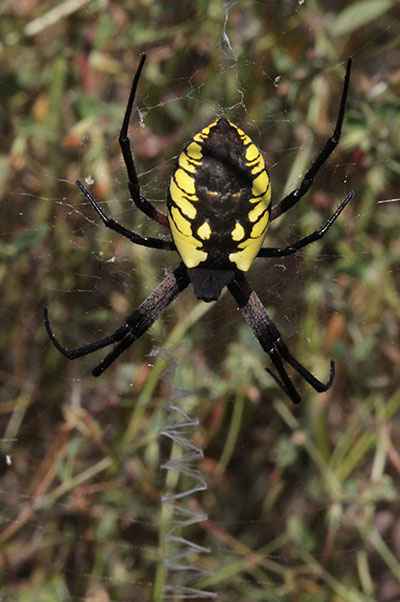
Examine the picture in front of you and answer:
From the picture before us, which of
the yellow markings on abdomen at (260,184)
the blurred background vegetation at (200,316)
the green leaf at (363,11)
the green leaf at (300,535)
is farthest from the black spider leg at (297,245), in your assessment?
the green leaf at (300,535)

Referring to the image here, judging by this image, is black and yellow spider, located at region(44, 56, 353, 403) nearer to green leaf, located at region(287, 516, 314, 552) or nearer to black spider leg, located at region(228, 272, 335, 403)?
black spider leg, located at region(228, 272, 335, 403)

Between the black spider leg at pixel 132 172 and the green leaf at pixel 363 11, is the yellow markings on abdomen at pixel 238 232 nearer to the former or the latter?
the black spider leg at pixel 132 172

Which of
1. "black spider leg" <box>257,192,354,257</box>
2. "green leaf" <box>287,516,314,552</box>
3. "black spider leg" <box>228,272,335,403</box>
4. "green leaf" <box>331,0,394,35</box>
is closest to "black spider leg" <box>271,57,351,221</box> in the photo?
"black spider leg" <box>257,192,354,257</box>

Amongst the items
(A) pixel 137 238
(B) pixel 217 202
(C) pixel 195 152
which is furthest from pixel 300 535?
(C) pixel 195 152

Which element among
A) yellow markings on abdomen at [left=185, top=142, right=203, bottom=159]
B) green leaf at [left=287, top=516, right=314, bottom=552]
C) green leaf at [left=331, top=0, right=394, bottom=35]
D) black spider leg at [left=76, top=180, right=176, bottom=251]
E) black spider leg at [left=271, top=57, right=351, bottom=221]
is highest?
green leaf at [left=331, top=0, right=394, bottom=35]

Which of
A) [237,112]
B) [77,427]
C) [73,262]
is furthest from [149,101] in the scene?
[77,427]

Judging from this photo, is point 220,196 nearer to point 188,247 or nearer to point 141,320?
point 188,247
